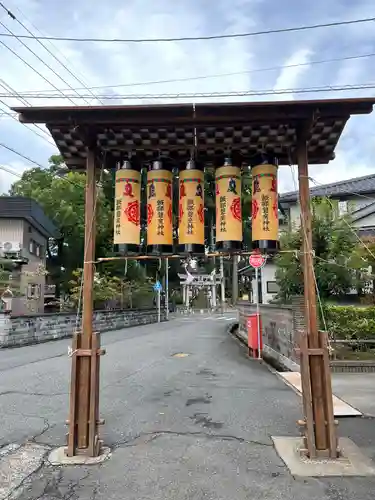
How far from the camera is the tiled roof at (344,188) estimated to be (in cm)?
2417

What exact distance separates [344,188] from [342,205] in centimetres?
327

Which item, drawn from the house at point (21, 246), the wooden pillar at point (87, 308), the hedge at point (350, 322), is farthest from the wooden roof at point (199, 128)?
the house at point (21, 246)

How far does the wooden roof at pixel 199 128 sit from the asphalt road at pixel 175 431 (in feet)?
10.8

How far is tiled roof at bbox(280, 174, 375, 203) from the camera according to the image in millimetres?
24172

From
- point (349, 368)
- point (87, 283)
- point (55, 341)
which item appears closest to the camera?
point (87, 283)

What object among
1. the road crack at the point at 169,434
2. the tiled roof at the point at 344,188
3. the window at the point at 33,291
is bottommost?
the road crack at the point at 169,434

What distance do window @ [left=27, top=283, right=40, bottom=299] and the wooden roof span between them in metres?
19.2

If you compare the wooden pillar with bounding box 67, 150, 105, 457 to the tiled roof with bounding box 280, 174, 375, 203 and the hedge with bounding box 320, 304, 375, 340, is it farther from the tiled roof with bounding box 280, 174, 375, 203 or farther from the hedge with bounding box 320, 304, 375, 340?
the tiled roof with bounding box 280, 174, 375, 203

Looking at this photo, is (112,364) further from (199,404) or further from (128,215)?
(128,215)

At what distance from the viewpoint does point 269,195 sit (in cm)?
469

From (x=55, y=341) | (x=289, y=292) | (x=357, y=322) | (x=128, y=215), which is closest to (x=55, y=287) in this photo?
(x=55, y=341)

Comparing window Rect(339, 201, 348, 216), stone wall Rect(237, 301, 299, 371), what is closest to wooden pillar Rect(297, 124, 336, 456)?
stone wall Rect(237, 301, 299, 371)

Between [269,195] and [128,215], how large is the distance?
1623mm

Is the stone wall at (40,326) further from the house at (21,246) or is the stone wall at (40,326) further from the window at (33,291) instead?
the window at (33,291)
